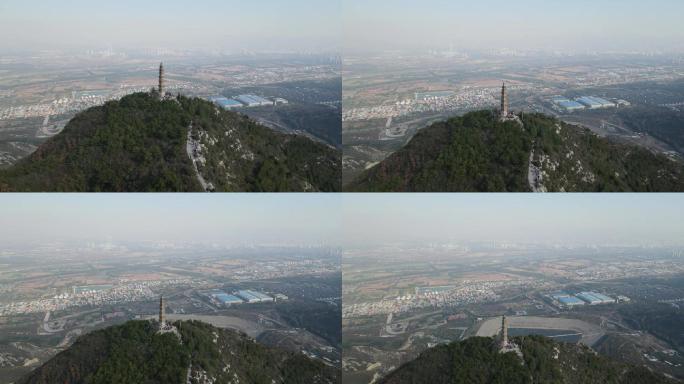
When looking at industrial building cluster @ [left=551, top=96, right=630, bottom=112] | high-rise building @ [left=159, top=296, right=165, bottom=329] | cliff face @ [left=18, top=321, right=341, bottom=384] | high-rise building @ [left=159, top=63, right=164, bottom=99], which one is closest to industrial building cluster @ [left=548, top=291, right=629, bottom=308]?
industrial building cluster @ [left=551, top=96, right=630, bottom=112]

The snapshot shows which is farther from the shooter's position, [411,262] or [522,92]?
[522,92]

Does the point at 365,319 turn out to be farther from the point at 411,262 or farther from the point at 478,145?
the point at 478,145

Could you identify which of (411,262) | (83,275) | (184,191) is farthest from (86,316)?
(411,262)

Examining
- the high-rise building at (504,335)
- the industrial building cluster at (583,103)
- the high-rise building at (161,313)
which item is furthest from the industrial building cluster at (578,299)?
the high-rise building at (161,313)

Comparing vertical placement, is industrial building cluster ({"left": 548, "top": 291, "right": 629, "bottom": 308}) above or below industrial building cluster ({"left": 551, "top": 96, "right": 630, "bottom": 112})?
Result: below

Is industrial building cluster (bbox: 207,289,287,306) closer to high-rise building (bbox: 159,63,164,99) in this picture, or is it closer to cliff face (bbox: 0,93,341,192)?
cliff face (bbox: 0,93,341,192)

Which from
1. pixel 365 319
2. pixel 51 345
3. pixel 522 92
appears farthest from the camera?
pixel 522 92

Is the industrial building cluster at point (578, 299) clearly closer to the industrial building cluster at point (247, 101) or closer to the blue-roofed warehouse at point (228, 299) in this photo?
the blue-roofed warehouse at point (228, 299)
